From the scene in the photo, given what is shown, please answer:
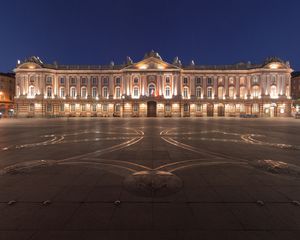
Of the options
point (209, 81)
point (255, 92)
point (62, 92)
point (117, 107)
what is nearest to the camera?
point (117, 107)

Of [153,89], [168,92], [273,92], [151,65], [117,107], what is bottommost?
[117,107]

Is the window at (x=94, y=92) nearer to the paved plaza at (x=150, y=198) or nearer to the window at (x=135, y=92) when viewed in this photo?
the window at (x=135, y=92)

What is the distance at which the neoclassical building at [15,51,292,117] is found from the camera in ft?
235

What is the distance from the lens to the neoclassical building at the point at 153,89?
7156 centimetres

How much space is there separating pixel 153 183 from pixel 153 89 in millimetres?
67296

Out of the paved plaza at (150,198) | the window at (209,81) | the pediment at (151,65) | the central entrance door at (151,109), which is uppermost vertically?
the pediment at (151,65)

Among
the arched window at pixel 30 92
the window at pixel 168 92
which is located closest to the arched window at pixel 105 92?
the window at pixel 168 92

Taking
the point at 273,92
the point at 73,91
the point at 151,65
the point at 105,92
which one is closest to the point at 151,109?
the point at 151,65

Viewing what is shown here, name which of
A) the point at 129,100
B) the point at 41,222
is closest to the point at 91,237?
the point at 41,222

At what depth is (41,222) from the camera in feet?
13.8

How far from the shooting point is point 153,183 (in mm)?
6344

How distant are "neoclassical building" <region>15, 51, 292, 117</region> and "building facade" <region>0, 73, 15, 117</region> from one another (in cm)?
1330

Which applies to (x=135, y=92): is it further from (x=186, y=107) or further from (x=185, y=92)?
(x=186, y=107)

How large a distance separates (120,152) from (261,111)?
73.1m
